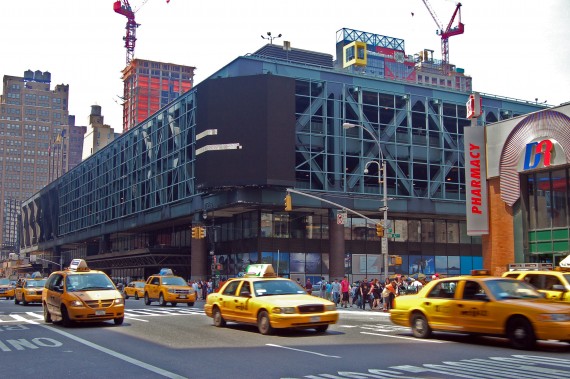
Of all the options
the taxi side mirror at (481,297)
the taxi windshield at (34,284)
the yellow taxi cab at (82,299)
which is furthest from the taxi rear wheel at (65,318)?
the taxi windshield at (34,284)

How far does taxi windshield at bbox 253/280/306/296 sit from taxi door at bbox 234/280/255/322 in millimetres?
288

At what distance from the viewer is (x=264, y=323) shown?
1714 centimetres

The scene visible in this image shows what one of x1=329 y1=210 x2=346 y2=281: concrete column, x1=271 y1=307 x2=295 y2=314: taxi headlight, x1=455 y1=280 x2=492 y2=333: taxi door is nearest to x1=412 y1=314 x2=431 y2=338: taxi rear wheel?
x1=455 y1=280 x2=492 y2=333: taxi door

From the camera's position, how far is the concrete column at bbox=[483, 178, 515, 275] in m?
33.6

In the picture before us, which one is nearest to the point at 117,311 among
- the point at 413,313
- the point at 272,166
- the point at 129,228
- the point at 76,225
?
the point at 413,313

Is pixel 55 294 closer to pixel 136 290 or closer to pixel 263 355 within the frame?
pixel 263 355

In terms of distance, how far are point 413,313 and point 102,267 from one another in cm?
8851

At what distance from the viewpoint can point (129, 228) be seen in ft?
269

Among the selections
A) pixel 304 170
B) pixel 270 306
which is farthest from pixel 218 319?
pixel 304 170

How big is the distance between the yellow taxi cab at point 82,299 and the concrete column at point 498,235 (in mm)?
20803

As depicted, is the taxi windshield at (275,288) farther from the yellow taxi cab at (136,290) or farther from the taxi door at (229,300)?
the yellow taxi cab at (136,290)

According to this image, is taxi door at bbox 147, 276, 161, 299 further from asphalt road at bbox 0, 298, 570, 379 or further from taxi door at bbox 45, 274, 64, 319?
asphalt road at bbox 0, 298, 570, 379

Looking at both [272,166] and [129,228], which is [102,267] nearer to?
[129,228]

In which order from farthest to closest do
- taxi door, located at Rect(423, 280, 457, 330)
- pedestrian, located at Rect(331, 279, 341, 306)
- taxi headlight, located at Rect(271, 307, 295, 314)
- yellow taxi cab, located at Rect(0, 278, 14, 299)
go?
yellow taxi cab, located at Rect(0, 278, 14, 299), pedestrian, located at Rect(331, 279, 341, 306), taxi headlight, located at Rect(271, 307, 295, 314), taxi door, located at Rect(423, 280, 457, 330)
